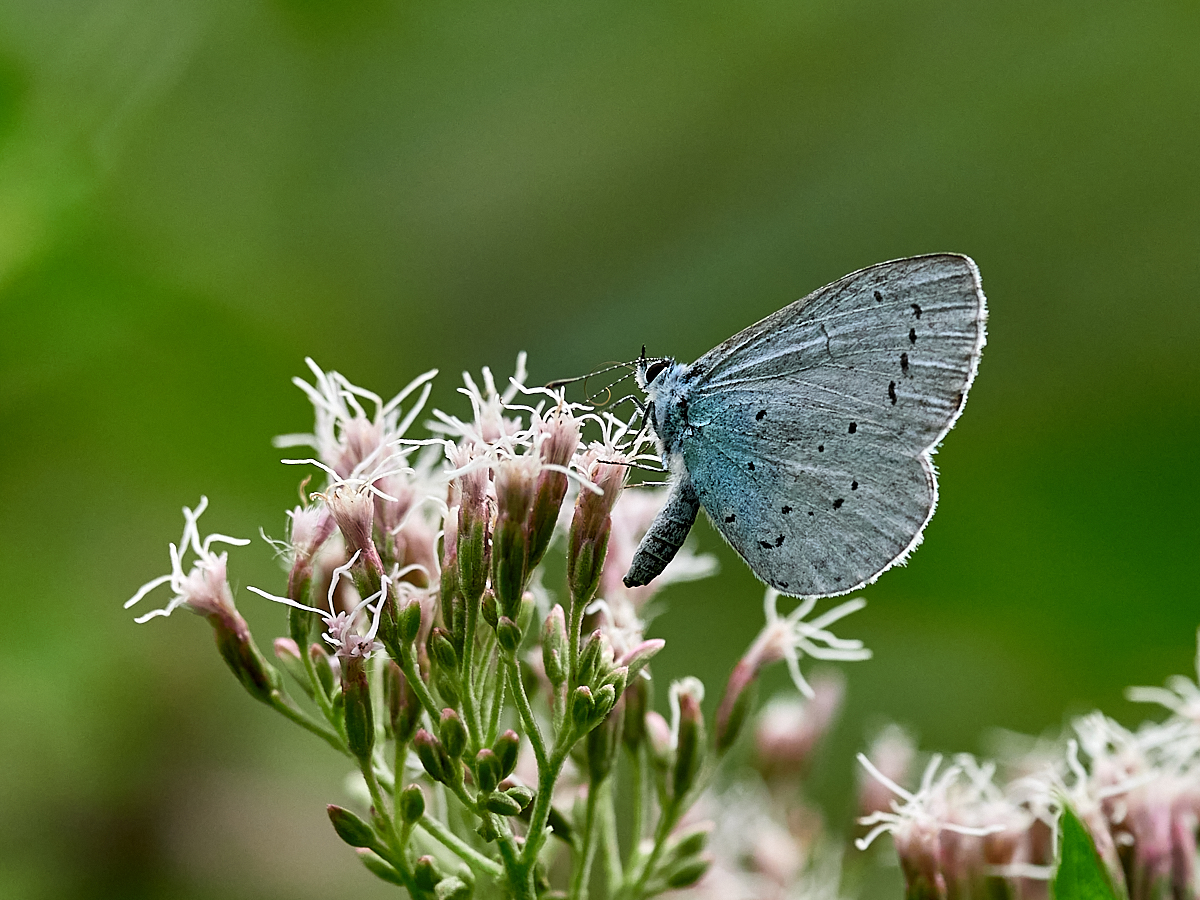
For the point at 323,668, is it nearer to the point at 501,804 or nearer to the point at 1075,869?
the point at 501,804

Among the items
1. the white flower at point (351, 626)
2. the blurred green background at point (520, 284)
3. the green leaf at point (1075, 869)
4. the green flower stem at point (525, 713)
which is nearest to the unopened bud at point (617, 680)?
the green flower stem at point (525, 713)

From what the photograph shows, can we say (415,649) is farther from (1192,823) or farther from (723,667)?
(723,667)

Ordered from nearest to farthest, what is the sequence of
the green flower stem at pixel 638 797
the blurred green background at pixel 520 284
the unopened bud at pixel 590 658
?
the unopened bud at pixel 590 658 → the green flower stem at pixel 638 797 → the blurred green background at pixel 520 284

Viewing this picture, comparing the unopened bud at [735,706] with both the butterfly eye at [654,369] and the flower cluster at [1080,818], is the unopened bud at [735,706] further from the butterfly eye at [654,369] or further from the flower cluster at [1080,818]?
the butterfly eye at [654,369]

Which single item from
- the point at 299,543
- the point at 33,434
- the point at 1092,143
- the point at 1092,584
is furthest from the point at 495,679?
the point at 1092,143

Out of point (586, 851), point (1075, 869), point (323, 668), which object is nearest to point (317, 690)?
point (323, 668)

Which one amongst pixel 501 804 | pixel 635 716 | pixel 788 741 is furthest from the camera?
pixel 788 741
